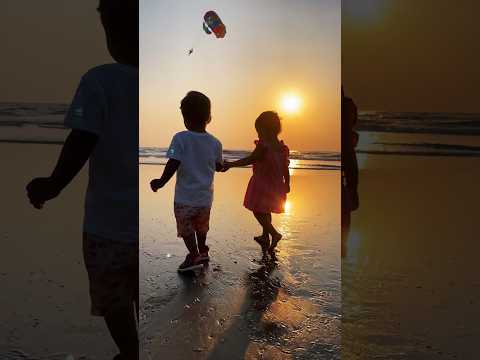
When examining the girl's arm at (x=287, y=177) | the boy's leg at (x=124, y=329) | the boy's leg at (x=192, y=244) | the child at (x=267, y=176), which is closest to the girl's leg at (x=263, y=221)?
the child at (x=267, y=176)

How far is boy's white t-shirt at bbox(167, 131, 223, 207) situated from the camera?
1.06 m

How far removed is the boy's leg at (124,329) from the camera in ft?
3.44

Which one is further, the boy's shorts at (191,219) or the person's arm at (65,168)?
the boy's shorts at (191,219)

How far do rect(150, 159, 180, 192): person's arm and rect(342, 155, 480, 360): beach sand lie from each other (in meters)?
0.62

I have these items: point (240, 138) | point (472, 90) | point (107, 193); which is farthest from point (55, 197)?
point (472, 90)

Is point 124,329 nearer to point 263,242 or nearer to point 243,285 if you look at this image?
point 243,285

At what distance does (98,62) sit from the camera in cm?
103

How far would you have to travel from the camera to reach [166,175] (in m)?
1.08

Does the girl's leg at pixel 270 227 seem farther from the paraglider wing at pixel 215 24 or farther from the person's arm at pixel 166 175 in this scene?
the paraglider wing at pixel 215 24

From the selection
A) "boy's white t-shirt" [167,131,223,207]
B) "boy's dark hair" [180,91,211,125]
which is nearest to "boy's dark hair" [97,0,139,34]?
"boy's dark hair" [180,91,211,125]

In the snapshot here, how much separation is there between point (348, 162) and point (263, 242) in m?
0.39

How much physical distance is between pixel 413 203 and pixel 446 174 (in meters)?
0.14

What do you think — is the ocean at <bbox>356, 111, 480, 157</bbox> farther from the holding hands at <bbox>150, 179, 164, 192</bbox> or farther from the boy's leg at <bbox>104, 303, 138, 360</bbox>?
the boy's leg at <bbox>104, 303, 138, 360</bbox>

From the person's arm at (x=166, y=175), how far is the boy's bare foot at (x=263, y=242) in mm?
362
